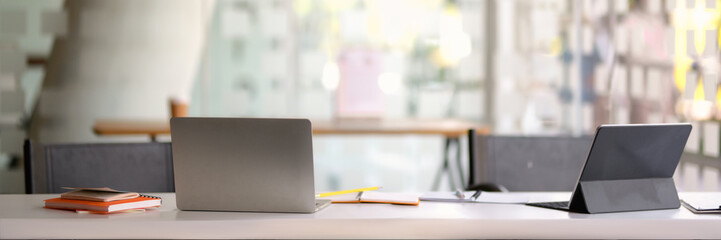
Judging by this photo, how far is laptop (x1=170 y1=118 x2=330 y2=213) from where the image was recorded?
1834 mm

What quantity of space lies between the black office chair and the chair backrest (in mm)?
1212

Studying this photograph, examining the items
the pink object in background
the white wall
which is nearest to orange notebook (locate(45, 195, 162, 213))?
the pink object in background

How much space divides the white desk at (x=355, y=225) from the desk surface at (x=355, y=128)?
2.23m

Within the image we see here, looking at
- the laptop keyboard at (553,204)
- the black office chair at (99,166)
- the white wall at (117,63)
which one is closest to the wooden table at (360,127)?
the white wall at (117,63)

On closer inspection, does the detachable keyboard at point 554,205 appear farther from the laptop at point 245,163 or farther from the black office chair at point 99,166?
the black office chair at point 99,166

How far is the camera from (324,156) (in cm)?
579

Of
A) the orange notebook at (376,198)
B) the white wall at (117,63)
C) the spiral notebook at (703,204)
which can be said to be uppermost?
the white wall at (117,63)

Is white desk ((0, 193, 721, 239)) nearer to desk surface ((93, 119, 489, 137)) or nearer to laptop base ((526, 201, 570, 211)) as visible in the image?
laptop base ((526, 201, 570, 211))

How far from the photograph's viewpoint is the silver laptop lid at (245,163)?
1.83 metres

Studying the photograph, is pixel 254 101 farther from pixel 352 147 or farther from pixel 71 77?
pixel 71 77

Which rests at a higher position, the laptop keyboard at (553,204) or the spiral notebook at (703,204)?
the laptop keyboard at (553,204)

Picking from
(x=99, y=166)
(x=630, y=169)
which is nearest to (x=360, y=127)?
(x=99, y=166)

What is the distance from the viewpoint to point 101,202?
193 centimetres

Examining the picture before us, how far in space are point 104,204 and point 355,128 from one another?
2352 millimetres
